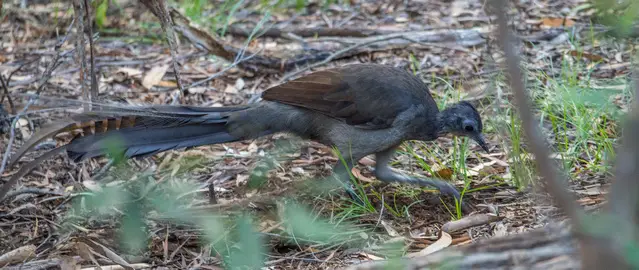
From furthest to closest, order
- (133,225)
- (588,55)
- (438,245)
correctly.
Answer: (588,55), (438,245), (133,225)

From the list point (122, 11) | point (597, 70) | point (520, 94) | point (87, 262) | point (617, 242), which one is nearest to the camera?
point (520, 94)

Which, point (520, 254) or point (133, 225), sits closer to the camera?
point (133, 225)

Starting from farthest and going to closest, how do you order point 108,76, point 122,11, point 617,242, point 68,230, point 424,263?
1. point 122,11
2. point 108,76
3. point 68,230
4. point 424,263
5. point 617,242

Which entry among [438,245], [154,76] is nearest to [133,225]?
[438,245]

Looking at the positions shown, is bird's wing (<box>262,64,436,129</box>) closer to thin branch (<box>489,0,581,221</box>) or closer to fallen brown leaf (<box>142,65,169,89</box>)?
fallen brown leaf (<box>142,65,169,89</box>)

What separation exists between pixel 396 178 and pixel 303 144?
1.05 m

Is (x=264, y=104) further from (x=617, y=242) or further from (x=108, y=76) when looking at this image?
(x=617, y=242)

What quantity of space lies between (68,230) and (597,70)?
4.00m

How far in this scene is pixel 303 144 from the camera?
5461 millimetres

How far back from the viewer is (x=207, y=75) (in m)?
6.43

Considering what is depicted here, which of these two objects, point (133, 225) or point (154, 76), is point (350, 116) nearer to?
point (154, 76)

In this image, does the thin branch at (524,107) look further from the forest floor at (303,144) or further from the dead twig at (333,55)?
the dead twig at (333,55)

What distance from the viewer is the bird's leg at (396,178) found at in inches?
173

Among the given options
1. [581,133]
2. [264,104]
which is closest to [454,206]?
[581,133]
